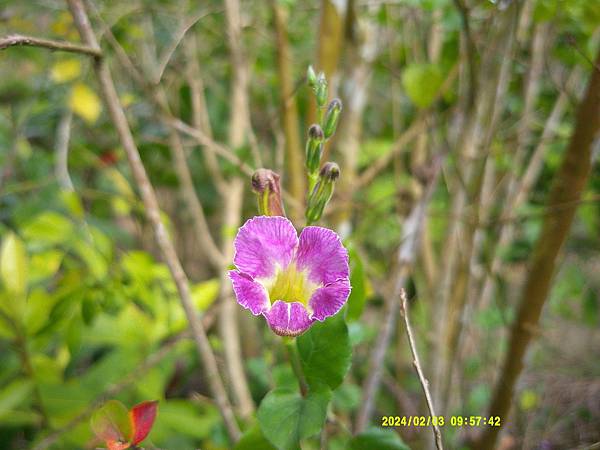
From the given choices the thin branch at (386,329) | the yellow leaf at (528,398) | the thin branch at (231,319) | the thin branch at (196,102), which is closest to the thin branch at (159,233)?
the thin branch at (386,329)

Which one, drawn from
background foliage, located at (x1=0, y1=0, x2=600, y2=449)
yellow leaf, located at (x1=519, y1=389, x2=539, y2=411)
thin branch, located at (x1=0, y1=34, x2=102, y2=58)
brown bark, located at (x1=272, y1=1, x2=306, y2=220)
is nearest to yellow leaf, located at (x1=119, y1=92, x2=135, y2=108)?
Answer: background foliage, located at (x1=0, y1=0, x2=600, y2=449)

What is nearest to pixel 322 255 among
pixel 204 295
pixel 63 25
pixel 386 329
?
pixel 386 329

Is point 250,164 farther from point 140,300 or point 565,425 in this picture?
point 565,425

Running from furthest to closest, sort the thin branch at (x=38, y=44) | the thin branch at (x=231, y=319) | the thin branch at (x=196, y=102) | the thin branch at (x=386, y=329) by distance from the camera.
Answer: the thin branch at (x=196, y=102), the thin branch at (x=231, y=319), the thin branch at (x=386, y=329), the thin branch at (x=38, y=44)

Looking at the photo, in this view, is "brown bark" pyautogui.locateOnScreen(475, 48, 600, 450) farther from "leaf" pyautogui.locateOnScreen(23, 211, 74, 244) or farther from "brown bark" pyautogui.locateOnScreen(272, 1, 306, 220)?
"leaf" pyautogui.locateOnScreen(23, 211, 74, 244)

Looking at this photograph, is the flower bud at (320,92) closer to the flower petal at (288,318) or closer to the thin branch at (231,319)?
the flower petal at (288,318)

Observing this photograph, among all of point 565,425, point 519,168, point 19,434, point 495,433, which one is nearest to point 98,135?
point 19,434
